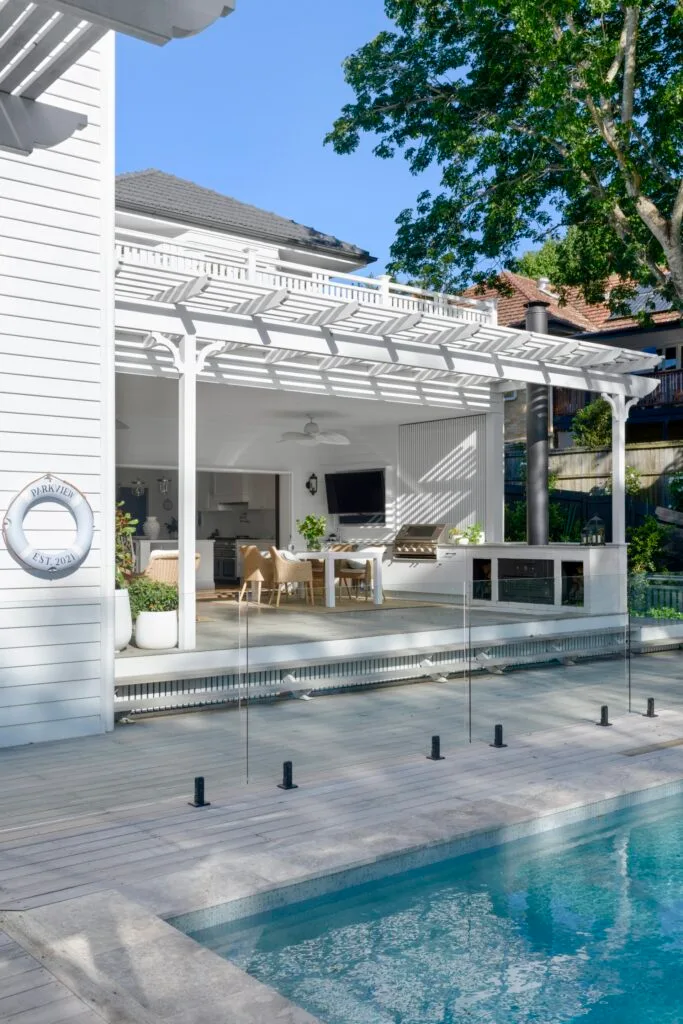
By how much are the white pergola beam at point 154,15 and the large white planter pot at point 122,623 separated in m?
5.61

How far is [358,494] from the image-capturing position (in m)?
16.2

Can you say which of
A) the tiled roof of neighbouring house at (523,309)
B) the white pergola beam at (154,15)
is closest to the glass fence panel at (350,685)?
the white pergola beam at (154,15)

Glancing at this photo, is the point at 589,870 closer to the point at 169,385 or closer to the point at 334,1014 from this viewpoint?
the point at 334,1014

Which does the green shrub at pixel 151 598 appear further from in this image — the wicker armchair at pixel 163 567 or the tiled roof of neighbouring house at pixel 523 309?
the tiled roof of neighbouring house at pixel 523 309

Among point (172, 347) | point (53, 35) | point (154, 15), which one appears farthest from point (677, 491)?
point (154, 15)

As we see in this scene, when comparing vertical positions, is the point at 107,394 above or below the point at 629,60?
below

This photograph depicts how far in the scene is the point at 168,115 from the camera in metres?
27.8

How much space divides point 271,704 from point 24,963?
5.12 m

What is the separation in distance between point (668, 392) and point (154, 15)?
2091 centimetres


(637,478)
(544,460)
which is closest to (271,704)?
(544,460)

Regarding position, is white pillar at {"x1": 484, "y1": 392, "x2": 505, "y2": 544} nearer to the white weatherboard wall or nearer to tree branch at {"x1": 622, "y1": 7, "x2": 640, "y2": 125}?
tree branch at {"x1": 622, "y1": 7, "x2": 640, "y2": 125}

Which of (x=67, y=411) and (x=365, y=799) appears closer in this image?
(x=365, y=799)

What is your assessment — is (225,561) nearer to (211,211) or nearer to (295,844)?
(211,211)

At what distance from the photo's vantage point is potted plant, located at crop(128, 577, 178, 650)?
8258 mm
